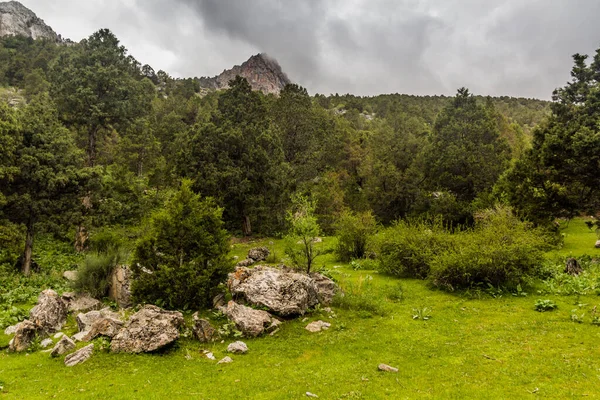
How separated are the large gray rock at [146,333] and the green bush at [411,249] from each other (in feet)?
49.8

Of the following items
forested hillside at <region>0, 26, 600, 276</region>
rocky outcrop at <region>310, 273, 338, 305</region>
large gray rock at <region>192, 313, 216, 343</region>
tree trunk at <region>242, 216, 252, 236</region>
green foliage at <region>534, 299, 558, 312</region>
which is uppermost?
forested hillside at <region>0, 26, 600, 276</region>

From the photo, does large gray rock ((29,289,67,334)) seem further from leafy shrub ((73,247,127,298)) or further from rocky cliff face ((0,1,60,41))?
rocky cliff face ((0,1,60,41))

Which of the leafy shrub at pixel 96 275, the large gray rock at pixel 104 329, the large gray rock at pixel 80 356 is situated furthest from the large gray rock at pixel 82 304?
the large gray rock at pixel 80 356

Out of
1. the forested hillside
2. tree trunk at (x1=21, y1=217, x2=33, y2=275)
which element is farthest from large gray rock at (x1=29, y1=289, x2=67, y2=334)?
tree trunk at (x1=21, y1=217, x2=33, y2=275)

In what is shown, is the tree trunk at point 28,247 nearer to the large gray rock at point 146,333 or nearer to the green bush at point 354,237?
the large gray rock at point 146,333

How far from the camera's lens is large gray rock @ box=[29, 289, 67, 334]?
1502 centimetres

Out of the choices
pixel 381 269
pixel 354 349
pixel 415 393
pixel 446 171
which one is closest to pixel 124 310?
pixel 354 349

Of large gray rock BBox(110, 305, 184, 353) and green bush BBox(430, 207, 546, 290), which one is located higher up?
green bush BBox(430, 207, 546, 290)

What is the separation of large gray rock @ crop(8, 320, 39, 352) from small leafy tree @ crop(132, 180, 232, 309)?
4.05 m

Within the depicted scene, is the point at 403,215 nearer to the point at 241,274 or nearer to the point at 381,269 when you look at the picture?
the point at 381,269

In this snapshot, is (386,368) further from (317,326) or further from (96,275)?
(96,275)

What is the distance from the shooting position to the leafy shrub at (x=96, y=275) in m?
19.6

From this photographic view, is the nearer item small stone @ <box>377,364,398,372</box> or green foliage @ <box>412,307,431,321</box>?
small stone @ <box>377,364,398,372</box>

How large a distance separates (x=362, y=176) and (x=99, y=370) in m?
48.8
